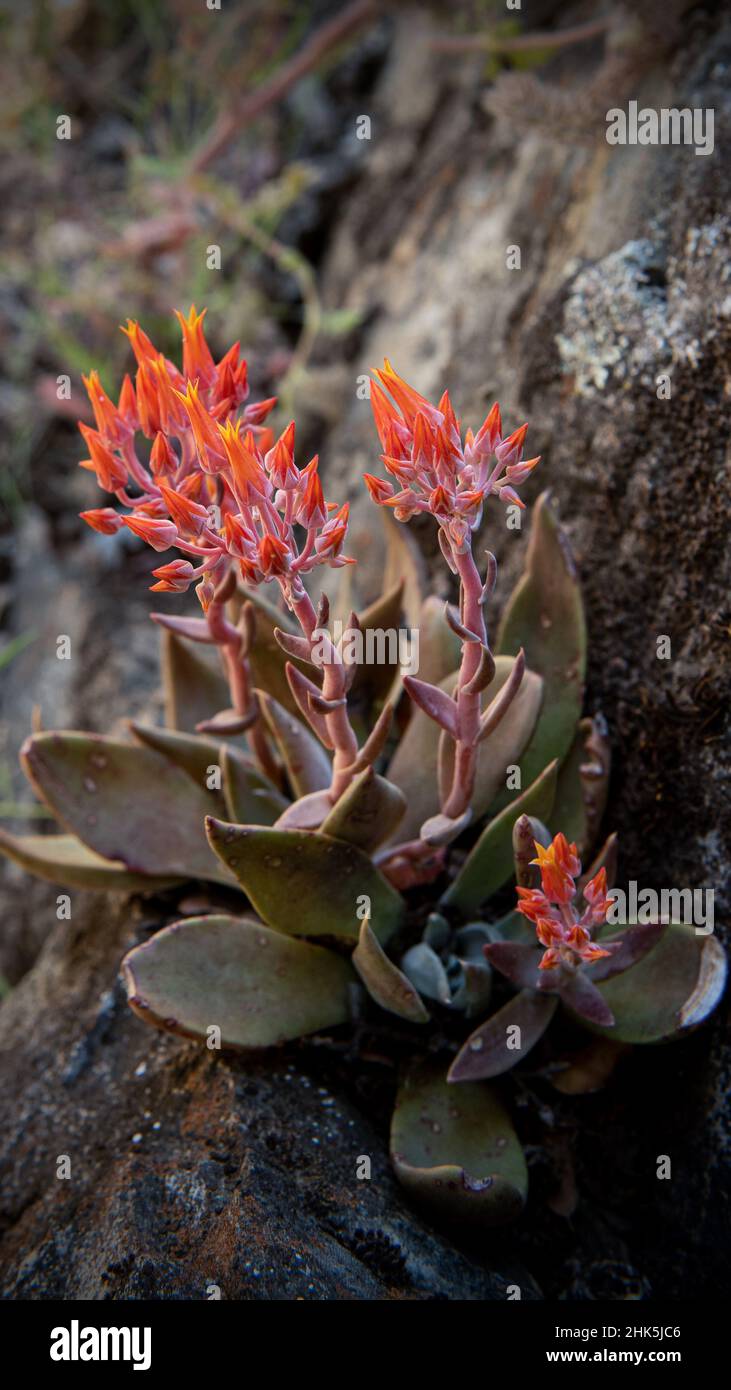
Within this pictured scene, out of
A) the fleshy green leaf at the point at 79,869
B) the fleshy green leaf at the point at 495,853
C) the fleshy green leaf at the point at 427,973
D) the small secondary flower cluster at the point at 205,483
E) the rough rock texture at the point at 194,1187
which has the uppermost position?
the small secondary flower cluster at the point at 205,483

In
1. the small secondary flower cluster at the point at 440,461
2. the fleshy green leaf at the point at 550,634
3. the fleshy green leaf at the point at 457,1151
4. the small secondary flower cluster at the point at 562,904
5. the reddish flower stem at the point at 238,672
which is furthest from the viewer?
the fleshy green leaf at the point at 550,634

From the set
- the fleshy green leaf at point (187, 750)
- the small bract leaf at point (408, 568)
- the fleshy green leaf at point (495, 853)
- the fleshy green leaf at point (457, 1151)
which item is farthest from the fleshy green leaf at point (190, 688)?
the fleshy green leaf at point (457, 1151)

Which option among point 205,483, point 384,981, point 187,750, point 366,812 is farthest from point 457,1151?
point 205,483

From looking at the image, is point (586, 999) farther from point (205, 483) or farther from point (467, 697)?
point (205, 483)

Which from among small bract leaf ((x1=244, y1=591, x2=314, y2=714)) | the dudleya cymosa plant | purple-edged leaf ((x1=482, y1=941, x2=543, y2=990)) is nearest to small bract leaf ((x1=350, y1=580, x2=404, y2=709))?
the dudleya cymosa plant

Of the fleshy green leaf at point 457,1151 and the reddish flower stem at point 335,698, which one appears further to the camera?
the fleshy green leaf at point 457,1151

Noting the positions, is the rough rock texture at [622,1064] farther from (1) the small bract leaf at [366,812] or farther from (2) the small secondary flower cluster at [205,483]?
(2) the small secondary flower cluster at [205,483]

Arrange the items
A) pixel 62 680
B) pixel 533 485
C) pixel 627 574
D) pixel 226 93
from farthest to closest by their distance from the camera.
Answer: pixel 226 93
pixel 62 680
pixel 533 485
pixel 627 574
